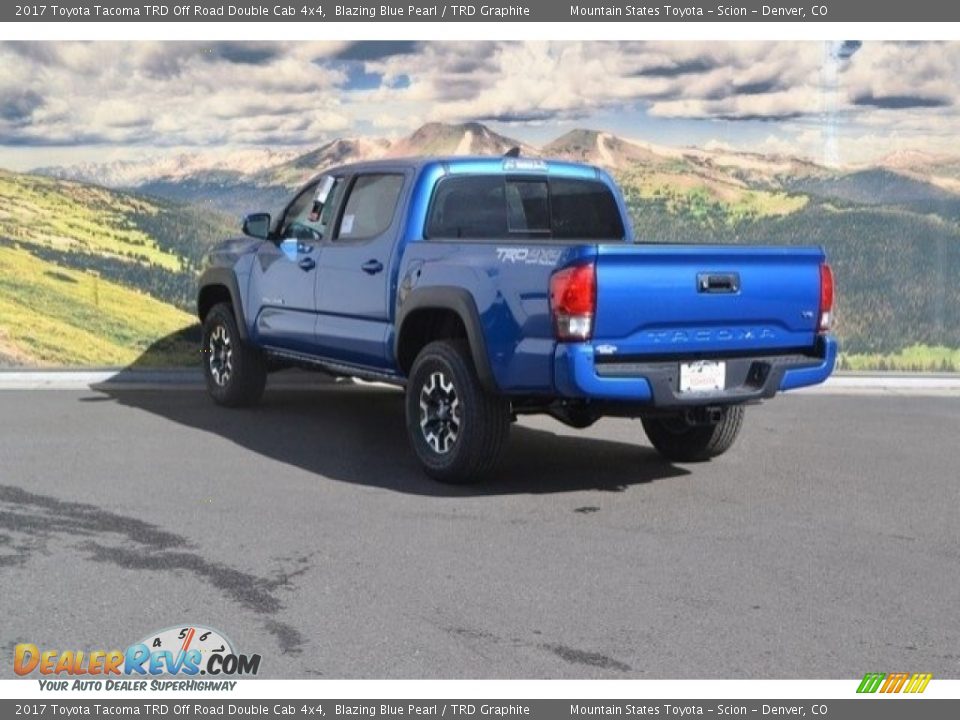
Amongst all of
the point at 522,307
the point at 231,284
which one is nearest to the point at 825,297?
the point at 522,307

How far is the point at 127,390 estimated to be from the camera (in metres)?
12.8

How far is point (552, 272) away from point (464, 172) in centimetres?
201

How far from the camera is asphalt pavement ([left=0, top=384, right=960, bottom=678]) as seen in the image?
5.16 m

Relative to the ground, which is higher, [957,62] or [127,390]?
[957,62]

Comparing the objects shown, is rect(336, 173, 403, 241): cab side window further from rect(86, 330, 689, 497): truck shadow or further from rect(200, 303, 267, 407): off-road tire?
rect(200, 303, 267, 407): off-road tire

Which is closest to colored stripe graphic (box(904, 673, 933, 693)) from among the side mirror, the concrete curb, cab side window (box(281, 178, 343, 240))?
cab side window (box(281, 178, 343, 240))

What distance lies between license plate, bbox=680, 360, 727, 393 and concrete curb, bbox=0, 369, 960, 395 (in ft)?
18.5

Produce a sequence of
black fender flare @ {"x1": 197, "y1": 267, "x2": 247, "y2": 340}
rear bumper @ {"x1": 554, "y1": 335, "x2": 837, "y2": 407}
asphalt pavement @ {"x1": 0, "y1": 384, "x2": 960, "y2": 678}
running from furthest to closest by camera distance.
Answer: black fender flare @ {"x1": 197, "y1": 267, "x2": 247, "y2": 340} → rear bumper @ {"x1": 554, "y1": 335, "x2": 837, "y2": 407} → asphalt pavement @ {"x1": 0, "y1": 384, "x2": 960, "y2": 678}

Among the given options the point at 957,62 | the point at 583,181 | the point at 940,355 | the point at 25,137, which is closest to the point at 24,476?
the point at 583,181

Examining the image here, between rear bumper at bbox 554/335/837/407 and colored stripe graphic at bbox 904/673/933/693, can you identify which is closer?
colored stripe graphic at bbox 904/673/933/693

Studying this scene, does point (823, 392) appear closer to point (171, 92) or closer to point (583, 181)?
point (583, 181)

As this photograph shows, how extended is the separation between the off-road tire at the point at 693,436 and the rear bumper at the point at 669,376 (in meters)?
0.89

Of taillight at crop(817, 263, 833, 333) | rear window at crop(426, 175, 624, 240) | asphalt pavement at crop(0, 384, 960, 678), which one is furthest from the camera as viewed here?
rear window at crop(426, 175, 624, 240)

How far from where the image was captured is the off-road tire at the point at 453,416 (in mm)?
7930
